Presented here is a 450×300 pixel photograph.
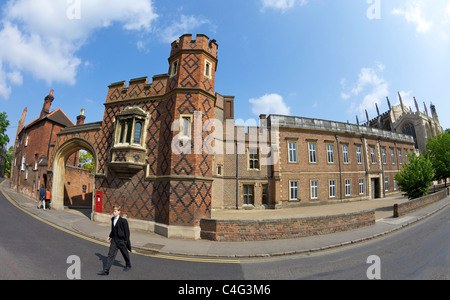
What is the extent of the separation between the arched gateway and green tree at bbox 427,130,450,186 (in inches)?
1344

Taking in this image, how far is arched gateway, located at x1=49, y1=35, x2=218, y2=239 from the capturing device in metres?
10.0

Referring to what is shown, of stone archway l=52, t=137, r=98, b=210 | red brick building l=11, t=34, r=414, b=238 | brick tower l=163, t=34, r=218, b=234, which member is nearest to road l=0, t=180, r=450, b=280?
brick tower l=163, t=34, r=218, b=234

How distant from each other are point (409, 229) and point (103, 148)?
20.1 m

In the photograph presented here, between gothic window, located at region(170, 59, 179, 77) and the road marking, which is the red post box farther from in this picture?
the road marking

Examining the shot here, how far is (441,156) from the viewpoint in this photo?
88.2 ft

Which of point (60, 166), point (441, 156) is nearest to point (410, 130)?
point (441, 156)

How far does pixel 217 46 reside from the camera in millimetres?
12664

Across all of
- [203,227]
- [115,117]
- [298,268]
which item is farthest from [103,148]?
[298,268]

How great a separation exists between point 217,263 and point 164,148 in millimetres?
7060

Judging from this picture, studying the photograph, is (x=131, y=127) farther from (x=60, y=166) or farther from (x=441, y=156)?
(x=441, y=156)

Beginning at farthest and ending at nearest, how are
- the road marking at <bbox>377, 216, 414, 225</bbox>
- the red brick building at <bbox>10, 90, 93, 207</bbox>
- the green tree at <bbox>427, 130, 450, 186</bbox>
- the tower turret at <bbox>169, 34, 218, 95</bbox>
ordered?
the green tree at <bbox>427, 130, 450, 186</bbox> → the red brick building at <bbox>10, 90, 93, 207</bbox> → the road marking at <bbox>377, 216, 414, 225</bbox> → the tower turret at <bbox>169, 34, 218, 95</bbox>

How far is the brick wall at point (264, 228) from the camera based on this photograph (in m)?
8.73

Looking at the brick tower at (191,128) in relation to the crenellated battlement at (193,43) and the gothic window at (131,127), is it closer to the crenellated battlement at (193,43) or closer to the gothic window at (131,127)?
the crenellated battlement at (193,43)
